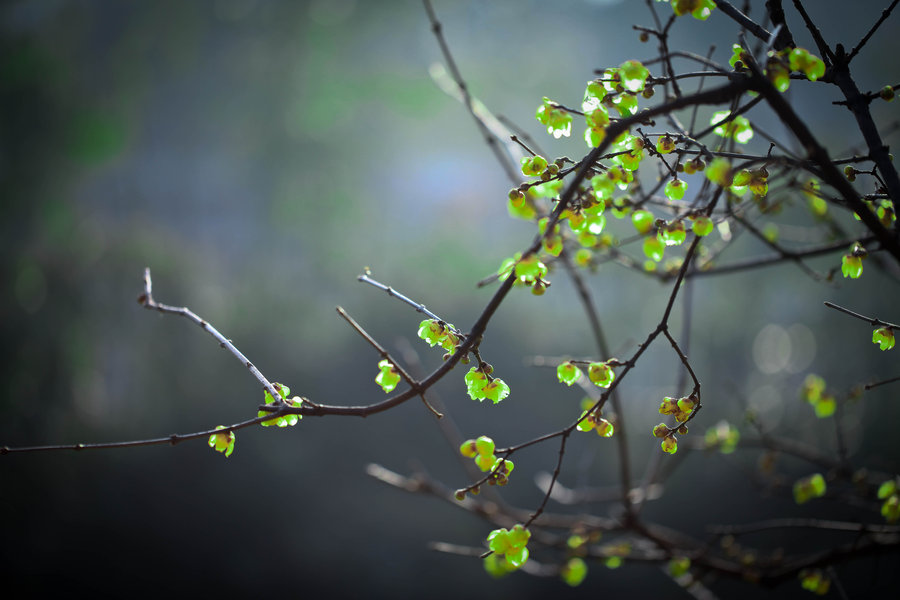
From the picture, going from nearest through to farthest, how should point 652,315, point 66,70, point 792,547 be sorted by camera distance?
point 792,547, point 66,70, point 652,315

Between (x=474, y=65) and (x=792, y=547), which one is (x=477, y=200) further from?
(x=792, y=547)

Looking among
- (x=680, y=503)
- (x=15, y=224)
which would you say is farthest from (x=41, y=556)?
(x=680, y=503)

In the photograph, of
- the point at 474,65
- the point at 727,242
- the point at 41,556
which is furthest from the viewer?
the point at 474,65

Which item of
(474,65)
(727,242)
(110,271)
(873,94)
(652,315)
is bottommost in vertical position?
(873,94)

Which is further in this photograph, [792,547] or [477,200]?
[477,200]

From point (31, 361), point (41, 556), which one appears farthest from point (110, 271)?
point (41, 556)

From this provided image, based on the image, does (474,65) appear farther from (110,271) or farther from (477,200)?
(110,271)

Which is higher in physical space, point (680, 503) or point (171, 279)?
point (171, 279)
